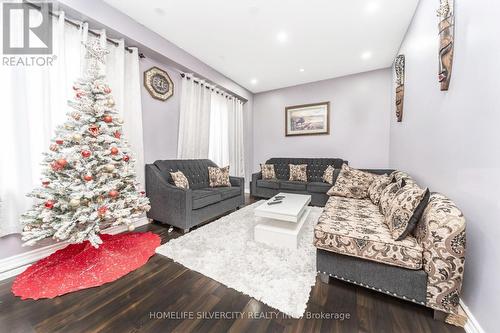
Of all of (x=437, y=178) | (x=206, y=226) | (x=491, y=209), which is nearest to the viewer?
(x=491, y=209)

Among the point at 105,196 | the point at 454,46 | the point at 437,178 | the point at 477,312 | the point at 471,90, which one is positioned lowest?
the point at 477,312

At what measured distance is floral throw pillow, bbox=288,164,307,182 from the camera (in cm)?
437

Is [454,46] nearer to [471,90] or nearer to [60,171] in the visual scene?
[471,90]

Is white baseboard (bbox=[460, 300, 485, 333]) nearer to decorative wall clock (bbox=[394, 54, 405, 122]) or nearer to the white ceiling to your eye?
decorative wall clock (bbox=[394, 54, 405, 122])

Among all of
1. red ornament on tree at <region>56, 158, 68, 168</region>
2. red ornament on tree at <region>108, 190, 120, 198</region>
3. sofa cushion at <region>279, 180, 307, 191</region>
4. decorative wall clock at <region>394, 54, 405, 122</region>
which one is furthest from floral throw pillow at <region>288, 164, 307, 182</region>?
red ornament on tree at <region>56, 158, 68, 168</region>

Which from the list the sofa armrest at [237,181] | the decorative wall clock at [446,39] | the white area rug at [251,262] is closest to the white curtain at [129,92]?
the white area rug at [251,262]

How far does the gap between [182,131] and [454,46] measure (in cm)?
358

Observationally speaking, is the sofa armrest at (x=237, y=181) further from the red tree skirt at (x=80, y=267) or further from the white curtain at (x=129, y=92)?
the red tree skirt at (x=80, y=267)

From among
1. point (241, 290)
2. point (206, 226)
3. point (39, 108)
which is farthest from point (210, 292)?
point (39, 108)

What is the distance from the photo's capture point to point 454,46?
1479mm

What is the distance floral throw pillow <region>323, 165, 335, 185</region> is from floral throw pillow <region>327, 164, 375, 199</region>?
25.5 inches

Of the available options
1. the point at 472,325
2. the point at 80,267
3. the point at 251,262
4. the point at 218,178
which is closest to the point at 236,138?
the point at 218,178

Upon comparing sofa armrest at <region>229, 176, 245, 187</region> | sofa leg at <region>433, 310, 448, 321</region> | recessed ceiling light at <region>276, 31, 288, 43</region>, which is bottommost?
sofa leg at <region>433, 310, 448, 321</region>

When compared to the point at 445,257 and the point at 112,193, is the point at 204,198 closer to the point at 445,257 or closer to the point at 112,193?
the point at 112,193
